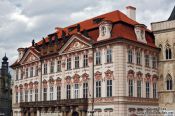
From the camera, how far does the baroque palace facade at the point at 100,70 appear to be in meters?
Result: 59.2

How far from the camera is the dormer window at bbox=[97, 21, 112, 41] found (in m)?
61.3

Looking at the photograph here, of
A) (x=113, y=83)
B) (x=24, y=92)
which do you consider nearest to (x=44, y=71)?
(x=24, y=92)

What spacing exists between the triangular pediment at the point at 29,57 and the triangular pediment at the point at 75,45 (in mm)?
9467

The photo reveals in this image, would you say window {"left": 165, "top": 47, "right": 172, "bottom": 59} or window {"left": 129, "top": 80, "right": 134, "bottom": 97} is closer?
window {"left": 129, "top": 80, "right": 134, "bottom": 97}

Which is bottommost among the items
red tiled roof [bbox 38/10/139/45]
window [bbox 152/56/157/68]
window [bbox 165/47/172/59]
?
window [bbox 152/56/157/68]

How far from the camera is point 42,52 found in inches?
2977

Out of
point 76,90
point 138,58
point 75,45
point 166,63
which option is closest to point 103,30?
point 75,45

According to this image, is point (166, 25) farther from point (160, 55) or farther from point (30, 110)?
point (30, 110)

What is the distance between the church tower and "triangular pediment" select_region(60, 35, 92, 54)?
1174 centimetres

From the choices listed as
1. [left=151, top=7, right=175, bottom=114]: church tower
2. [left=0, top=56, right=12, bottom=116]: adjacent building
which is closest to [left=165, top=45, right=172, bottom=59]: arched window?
[left=151, top=7, right=175, bottom=114]: church tower

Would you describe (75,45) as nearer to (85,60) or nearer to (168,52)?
(85,60)

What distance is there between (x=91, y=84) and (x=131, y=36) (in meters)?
9.52

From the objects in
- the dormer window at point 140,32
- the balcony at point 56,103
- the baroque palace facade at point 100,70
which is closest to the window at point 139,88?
the baroque palace facade at point 100,70

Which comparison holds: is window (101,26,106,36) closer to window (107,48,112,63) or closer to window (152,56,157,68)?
window (107,48,112,63)
